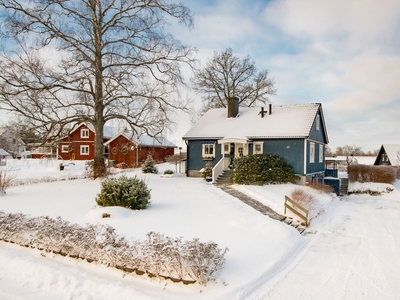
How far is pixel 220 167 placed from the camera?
63.9 ft

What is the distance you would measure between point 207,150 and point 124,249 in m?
15.9

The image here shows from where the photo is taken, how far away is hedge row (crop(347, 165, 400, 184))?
2423 cm

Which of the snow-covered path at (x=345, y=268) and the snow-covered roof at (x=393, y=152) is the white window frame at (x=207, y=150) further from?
the snow-covered roof at (x=393, y=152)

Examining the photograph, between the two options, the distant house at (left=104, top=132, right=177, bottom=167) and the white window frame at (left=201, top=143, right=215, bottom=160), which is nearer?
the white window frame at (left=201, top=143, right=215, bottom=160)

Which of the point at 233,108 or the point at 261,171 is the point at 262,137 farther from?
the point at 233,108

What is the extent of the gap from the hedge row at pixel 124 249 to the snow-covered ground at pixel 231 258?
178 millimetres

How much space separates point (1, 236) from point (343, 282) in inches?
343

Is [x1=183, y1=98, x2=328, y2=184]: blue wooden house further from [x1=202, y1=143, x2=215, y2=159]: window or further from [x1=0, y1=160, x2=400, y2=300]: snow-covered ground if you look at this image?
[x1=0, y1=160, x2=400, y2=300]: snow-covered ground

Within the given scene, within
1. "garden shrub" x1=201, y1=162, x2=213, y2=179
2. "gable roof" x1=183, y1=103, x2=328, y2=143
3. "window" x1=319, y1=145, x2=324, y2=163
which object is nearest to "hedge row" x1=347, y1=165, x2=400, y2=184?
"window" x1=319, y1=145, x2=324, y2=163

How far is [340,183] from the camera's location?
2438 centimetres

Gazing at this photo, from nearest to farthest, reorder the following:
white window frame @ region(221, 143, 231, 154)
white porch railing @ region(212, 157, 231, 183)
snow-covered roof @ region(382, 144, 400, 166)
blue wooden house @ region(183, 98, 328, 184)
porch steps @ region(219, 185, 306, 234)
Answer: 1. porch steps @ region(219, 185, 306, 234)
2. white porch railing @ region(212, 157, 231, 183)
3. blue wooden house @ region(183, 98, 328, 184)
4. white window frame @ region(221, 143, 231, 154)
5. snow-covered roof @ region(382, 144, 400, 166)

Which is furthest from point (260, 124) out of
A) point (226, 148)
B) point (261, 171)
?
point (261, 171)

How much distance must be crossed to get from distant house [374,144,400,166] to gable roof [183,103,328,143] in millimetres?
18990

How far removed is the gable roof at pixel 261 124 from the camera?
1931cm
